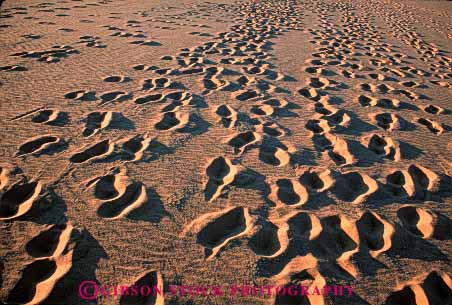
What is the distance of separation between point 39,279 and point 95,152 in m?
1.25

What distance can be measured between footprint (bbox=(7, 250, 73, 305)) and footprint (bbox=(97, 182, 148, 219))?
1.18 ft

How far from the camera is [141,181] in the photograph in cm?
244

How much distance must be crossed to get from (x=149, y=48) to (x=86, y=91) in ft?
6.95

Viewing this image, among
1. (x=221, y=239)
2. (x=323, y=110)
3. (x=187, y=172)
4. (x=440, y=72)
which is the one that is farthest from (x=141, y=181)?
(x=440, y=72)

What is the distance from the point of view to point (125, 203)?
2229mm

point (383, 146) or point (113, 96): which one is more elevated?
point (113, 96)

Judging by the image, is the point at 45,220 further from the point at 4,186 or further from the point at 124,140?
the point at 124,140

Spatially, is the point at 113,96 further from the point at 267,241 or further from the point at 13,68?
the point at 267,241

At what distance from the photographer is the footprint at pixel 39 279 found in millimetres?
1599

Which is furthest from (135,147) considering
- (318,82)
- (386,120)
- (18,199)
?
(318,82)

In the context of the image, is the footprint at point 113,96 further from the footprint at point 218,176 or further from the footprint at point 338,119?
the footprint at point 338,119

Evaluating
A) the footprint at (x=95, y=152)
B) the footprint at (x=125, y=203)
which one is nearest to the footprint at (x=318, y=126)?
the footprint at (x=125, y=203)

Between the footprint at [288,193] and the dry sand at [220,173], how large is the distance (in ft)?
0.04

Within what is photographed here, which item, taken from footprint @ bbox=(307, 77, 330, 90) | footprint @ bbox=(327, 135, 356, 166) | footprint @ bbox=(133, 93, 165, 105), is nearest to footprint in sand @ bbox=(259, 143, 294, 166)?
footprint @ bbox=(327, 135, 356, 166)
